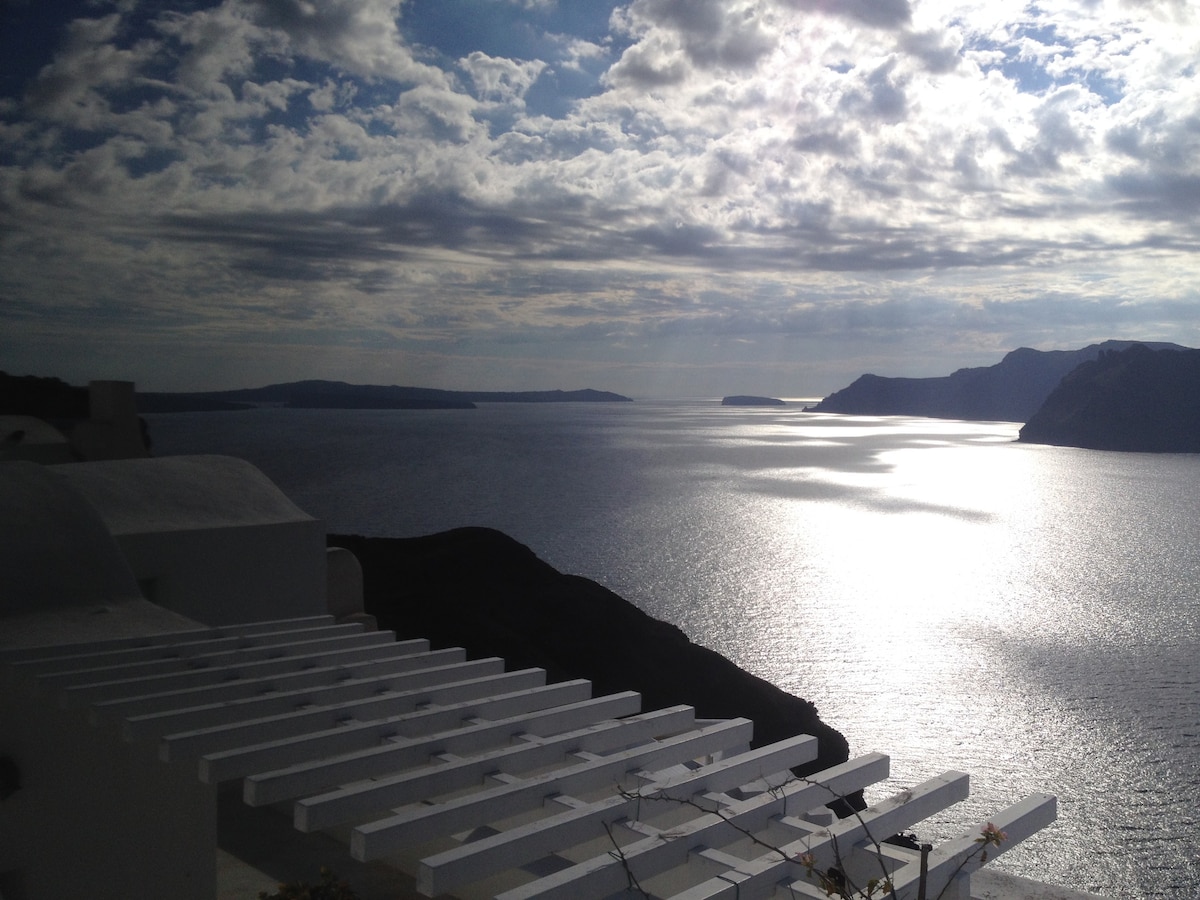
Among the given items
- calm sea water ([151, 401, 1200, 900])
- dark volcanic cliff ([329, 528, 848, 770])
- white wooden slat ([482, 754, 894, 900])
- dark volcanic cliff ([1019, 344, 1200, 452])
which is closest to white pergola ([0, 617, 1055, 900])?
white wooden slat ([482, 754, 894, 900])

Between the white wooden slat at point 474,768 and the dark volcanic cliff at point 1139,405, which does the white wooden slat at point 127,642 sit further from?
the dark volcanic cliff at point 1139,405

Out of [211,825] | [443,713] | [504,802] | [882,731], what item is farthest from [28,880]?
[882,731]

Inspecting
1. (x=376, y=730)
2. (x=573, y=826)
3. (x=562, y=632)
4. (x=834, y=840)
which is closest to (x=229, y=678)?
(x=376, y=730)

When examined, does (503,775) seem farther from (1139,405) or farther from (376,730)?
(1139,405)

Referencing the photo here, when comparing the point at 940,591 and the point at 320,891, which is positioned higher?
the point at 320,891

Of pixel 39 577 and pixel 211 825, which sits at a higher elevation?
pixel 39 577

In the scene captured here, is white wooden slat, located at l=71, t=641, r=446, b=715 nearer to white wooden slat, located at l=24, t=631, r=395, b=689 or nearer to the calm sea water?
white wooden slat, located at l=24, t=631, r=395, b=689

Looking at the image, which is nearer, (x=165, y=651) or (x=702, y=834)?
(x=702, y=834)

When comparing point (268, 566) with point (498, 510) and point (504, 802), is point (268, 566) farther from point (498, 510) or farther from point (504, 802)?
point (498, 510)
